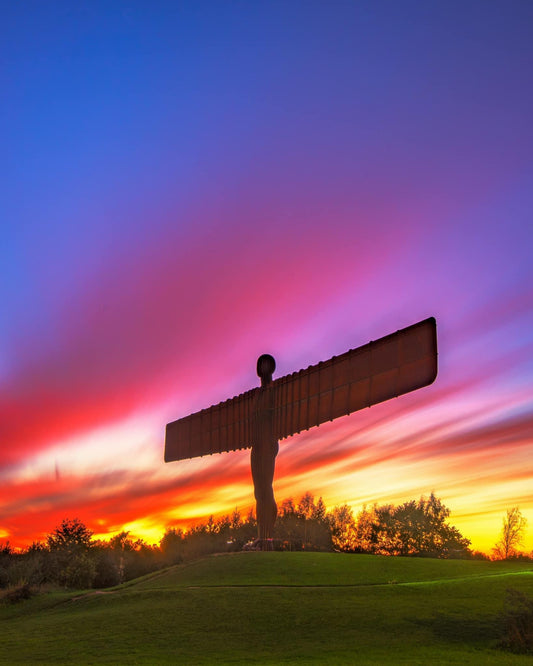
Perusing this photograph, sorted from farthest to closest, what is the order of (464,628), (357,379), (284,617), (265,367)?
(265,367)
(357,379)
(284,617)
(464,628)

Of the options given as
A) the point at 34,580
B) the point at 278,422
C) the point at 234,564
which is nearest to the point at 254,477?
the point at 278,422

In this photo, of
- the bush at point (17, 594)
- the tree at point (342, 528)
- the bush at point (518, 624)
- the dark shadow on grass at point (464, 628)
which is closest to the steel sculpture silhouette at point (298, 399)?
the dark shadow on grass at point (464, 628)

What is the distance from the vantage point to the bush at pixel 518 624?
574 inches

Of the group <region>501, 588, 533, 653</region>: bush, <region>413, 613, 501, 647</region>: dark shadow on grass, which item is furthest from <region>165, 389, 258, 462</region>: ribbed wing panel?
<region>501, 588, 533, 653</region>: bush

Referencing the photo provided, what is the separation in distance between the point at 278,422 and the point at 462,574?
10.7 meters

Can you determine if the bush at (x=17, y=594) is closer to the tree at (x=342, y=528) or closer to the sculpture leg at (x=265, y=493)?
the sculpture leg at (x=265, y=493)

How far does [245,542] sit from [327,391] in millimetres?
13407

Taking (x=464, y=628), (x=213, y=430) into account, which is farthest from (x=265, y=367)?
(x=464, y=628)

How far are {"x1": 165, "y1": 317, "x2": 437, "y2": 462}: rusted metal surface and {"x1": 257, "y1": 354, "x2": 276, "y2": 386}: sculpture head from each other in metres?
0.68

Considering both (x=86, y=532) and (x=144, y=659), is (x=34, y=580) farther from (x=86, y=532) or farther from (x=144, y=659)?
(x=144, y=659)

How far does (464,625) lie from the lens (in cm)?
1644

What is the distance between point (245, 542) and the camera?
35844 millimetres

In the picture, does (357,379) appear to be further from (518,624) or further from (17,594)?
(17,594)

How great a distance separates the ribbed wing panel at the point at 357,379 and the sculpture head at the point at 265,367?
2.97ft
